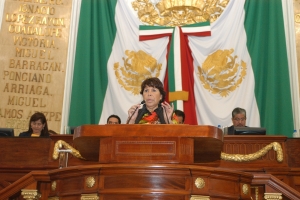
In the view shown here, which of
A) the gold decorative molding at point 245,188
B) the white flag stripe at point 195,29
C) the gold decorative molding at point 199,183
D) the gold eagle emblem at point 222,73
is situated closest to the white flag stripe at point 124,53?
the white flag stripe at point 195,29

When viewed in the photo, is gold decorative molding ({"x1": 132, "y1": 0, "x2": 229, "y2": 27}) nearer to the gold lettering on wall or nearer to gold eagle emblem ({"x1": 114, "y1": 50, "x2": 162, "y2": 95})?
gold eagle emblem ({"x1": 114, "y1": 50, "x2": 162, "y2": 95})

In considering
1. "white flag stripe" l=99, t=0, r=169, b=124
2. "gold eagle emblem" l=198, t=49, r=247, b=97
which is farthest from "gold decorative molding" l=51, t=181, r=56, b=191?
"gold eagle emblem" l=198, t=49, r=247, b=97

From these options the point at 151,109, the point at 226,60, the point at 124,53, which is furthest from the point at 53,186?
the point at 226,60

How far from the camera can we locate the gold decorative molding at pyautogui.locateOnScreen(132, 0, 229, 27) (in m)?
8.55

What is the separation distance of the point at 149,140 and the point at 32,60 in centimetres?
517

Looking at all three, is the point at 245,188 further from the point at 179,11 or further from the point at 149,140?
the point at 179,11

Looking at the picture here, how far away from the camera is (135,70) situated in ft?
27.4

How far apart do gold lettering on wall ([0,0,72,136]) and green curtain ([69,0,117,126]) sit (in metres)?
0.25

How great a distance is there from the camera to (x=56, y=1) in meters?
8.54

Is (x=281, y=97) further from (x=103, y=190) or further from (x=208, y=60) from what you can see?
(x=103, y=190)

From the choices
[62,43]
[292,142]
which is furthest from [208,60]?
[292,142]

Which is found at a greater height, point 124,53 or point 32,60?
point 124,53

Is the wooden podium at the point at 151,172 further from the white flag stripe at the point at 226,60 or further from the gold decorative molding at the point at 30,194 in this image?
the white flag stripe at the point at 226,60

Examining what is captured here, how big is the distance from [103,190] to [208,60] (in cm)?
525
